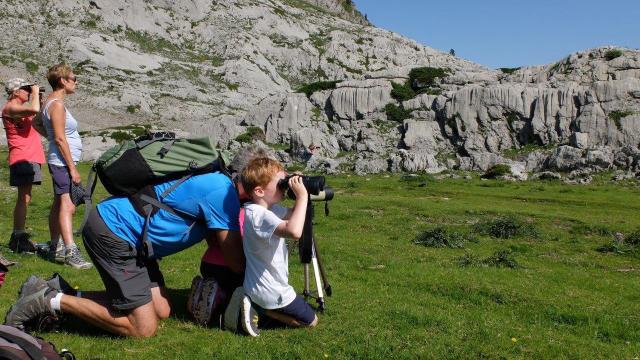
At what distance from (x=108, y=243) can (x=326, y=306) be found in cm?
399

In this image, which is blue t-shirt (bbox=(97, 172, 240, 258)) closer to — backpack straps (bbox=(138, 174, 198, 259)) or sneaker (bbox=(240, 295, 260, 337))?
backpack straps (bbox=(138, 174, 198, 259))

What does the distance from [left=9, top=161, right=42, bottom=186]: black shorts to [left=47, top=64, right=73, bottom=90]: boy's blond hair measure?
2535 millimetres

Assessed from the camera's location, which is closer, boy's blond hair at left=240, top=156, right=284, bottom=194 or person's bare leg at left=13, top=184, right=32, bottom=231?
boy's blond hair at left=240, top=156, right=284, bottom=194

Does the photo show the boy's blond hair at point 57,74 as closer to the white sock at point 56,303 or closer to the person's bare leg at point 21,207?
the person's bare leg at point 21,207

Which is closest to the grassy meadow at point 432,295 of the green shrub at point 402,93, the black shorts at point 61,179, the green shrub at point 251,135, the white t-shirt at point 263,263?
the white t-shirt at point 263,263

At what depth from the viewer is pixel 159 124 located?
7538 centimetres

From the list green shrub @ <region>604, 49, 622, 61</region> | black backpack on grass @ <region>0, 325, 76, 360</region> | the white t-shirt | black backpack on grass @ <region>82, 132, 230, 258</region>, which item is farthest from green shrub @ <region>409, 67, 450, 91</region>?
black backpack on grass @ <region>0, 325, 76, 360</region>

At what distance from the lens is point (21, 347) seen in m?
5.29

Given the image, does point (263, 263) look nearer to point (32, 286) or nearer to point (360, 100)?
point (32, 286)

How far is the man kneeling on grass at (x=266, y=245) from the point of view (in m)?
7.08

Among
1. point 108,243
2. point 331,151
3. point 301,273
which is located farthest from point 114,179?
point 331,151

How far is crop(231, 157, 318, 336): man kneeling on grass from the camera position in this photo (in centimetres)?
708

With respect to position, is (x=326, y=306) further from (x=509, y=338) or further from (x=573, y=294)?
(x=573, y=294)

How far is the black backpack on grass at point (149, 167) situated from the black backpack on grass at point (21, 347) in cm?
192
